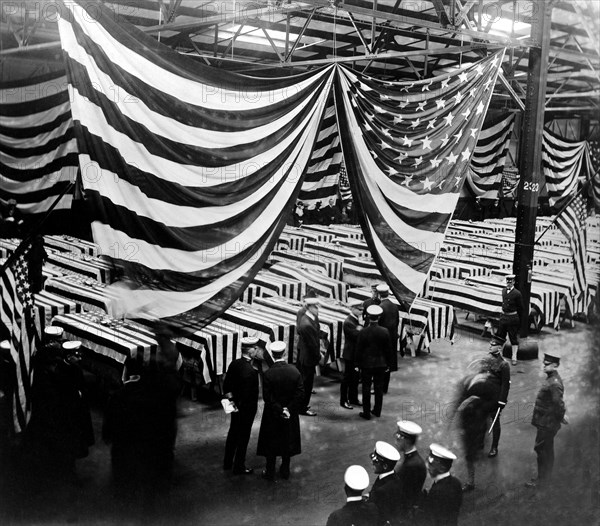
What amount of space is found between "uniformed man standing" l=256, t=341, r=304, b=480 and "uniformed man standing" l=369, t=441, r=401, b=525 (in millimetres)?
1604

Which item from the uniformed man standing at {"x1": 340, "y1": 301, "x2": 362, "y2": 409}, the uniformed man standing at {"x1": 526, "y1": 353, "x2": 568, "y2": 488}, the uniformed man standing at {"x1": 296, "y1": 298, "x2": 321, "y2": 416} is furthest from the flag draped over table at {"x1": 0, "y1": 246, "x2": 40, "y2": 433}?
the uniformed man standing at {"x1": 526, "y1": 353, "x2": 568, "y2": 488}

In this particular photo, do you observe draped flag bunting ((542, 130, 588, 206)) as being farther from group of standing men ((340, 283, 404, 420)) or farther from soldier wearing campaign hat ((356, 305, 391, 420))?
soldier wearing campaign hat ((356, 305, 391, 420))

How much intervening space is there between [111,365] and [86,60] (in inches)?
180

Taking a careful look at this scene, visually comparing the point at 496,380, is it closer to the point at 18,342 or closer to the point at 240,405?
the point at 240,405

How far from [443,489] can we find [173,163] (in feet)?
11.9

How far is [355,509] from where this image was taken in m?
5.18

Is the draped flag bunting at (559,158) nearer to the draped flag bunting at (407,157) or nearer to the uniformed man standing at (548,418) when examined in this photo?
the draped flag bunting at (407,157)

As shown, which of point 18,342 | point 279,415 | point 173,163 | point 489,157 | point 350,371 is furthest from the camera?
point 489,157

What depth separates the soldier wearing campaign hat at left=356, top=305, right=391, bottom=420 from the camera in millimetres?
8688

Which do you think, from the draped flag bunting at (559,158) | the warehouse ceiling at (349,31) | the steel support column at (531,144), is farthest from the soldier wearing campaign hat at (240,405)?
the draped flag bunting at (559,158)

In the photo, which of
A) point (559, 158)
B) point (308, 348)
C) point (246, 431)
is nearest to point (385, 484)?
point (246, 431)

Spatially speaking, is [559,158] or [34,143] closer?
[34,143]

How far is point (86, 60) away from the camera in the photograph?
511 centimetres

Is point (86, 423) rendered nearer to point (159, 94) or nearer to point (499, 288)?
point (159, 94)
